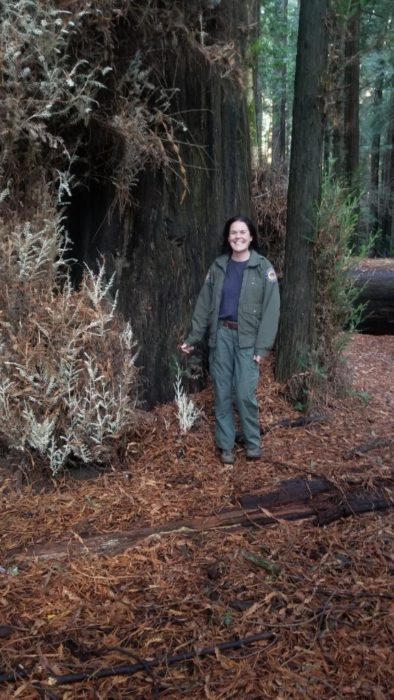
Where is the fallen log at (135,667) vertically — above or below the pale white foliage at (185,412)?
below

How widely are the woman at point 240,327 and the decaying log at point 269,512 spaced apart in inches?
27.7

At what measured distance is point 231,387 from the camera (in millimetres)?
4910

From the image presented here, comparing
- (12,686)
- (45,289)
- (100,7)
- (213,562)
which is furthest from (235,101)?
(12,686)

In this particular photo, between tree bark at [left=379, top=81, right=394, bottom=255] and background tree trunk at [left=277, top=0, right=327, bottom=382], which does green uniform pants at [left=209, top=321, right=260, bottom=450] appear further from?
tree bark at [left=379, top=81, right=394, bottom=255]

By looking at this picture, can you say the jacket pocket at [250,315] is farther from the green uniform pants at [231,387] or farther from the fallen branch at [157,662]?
the fallen branch at [157,662]

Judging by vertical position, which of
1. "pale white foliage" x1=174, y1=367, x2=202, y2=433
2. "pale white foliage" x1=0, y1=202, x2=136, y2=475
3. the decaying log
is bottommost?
the decaying log

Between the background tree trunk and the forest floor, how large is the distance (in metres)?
1.20

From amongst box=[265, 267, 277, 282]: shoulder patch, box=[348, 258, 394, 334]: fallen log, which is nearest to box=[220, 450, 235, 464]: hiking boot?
box=[265, 267, 277, 282]: shoulder patch

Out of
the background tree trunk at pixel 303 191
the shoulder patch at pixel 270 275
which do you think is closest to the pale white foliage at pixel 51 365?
the shoulder patch at pixel 270 275

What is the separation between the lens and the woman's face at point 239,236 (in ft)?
15.4

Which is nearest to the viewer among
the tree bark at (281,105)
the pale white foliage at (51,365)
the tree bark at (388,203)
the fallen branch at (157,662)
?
the fallen branch at (157,662)

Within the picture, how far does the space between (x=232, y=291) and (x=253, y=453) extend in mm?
1329

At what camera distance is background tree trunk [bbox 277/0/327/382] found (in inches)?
206

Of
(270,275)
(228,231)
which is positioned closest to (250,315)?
(270,275)
